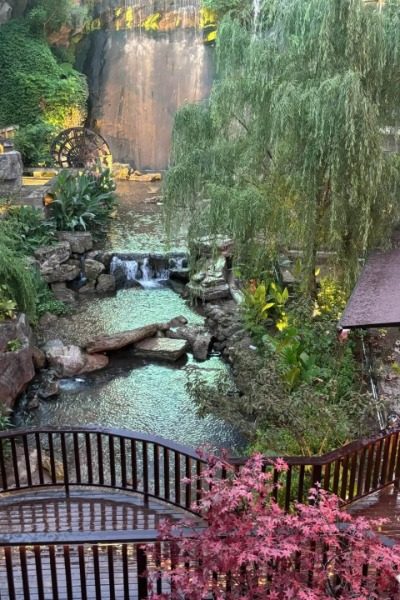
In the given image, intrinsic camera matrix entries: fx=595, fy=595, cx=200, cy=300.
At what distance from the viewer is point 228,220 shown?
7449 millimetres

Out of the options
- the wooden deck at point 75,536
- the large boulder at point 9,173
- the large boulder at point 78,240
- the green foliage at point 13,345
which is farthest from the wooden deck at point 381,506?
the large boulder at point 9,173

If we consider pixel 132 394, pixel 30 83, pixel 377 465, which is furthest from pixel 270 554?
pixel 30 83

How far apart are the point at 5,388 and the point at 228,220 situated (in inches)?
156

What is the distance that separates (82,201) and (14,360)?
251 inches

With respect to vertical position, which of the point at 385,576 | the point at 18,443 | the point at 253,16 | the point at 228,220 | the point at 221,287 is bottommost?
the point at 18,443

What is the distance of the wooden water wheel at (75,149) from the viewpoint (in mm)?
17812

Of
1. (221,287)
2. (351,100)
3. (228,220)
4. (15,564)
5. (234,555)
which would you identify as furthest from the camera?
(221,287)

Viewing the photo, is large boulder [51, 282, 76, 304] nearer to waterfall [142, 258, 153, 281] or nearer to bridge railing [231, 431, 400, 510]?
waterfall [142, 258, 153, 281]

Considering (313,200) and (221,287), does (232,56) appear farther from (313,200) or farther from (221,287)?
(221,287)

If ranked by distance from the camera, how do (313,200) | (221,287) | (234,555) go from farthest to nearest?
1. (221,287)
2. (313,200)
3. (234,555)

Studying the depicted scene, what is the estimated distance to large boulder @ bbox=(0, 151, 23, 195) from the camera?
45.7ft

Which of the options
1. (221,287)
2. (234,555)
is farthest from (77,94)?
(234,555)

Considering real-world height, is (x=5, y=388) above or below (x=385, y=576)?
below

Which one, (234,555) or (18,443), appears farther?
(18,443)
